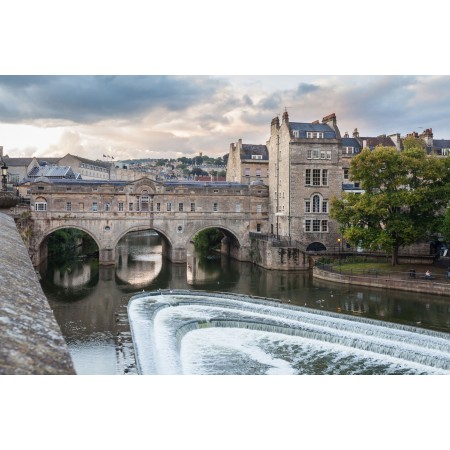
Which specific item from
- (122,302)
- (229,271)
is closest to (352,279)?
(229,271)

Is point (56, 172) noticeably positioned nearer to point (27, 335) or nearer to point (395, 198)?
point (395, 198)

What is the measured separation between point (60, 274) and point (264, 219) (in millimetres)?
18111

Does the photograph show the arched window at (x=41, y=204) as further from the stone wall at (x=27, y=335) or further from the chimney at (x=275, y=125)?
the stone wall at (x=27, y=335)

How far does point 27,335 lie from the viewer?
499 centimetres

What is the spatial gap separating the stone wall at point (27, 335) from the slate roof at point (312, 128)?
40812 millimetres

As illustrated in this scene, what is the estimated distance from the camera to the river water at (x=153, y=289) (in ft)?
→ 68.4

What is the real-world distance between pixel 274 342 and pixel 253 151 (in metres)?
41.5

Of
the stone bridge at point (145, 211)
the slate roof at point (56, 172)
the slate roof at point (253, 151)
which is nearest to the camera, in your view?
the stone bridge at point (145, 211)

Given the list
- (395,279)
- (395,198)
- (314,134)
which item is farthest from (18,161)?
(395,279)

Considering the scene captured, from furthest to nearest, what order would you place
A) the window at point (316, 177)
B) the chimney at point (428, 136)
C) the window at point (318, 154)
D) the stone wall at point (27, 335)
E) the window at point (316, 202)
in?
the chimney at point (428, 136), the window at point (316, 202), the window at point (316, 177), the window at point (318, 154), the stone wall at point (27, 335)

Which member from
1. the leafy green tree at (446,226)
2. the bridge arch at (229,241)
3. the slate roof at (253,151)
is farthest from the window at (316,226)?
the slate roof at (253,151)

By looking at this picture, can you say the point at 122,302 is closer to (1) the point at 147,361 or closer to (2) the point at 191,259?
(1) the point at 147,361

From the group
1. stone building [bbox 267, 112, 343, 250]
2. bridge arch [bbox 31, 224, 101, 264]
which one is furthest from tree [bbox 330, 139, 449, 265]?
bridge arch [bbox 31, 224, 101, 264]

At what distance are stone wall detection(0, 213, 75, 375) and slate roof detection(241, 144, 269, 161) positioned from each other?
5245 cm
